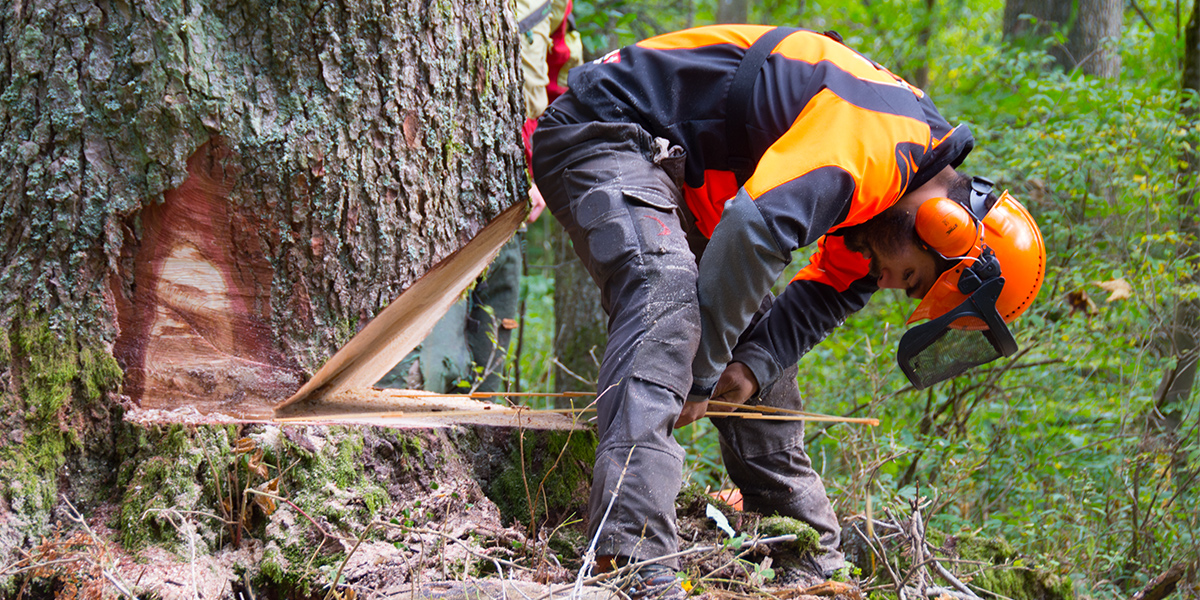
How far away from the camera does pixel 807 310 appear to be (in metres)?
2.31

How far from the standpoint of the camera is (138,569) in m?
1.50

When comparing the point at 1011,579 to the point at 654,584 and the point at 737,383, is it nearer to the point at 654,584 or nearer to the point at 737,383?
the point at 737,383

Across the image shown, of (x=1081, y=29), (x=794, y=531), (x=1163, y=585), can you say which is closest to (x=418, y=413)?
(x=794, y=531)

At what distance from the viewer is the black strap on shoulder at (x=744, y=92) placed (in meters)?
1.93

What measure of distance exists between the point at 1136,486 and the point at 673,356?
225 cm

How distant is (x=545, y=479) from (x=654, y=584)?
0.55 metres

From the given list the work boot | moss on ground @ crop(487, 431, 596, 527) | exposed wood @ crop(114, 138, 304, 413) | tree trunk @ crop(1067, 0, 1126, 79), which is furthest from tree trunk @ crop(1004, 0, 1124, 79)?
exposed wood @ crop(114, 138, 304, 413)

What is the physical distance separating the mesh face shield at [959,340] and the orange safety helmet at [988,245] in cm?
4

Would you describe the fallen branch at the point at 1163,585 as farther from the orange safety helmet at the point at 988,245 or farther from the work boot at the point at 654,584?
the work boot at the point at 654,584

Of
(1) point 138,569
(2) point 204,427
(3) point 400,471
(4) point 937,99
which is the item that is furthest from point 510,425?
(4) point 937,99

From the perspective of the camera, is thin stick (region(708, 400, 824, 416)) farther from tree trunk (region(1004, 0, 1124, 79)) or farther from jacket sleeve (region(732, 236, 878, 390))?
tree trunk (region(1004, 0, 1124, 79))

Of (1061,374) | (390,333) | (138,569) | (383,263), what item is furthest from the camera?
(1061,374)

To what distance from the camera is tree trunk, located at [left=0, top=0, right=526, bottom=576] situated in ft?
5.46

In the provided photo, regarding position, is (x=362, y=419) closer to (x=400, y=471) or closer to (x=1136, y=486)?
(x=400, y=471)
